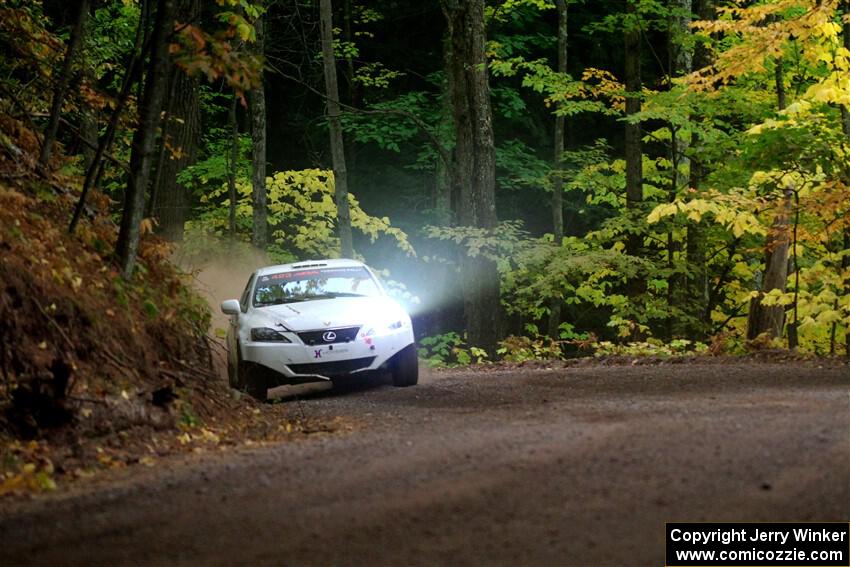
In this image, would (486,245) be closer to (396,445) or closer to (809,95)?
(809,95)

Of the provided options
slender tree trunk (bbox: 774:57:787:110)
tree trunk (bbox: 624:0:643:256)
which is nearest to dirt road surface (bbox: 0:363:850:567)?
slender tree trunk (bbox: 774:57:787:110)

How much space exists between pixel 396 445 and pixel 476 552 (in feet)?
10.4

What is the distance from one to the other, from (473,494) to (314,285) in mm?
8890

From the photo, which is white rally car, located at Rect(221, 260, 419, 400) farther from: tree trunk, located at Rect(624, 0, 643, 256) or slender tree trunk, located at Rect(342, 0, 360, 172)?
slender tree trunk, located at Rect(342, 0, 360, 172)

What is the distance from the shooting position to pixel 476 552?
16.0ft

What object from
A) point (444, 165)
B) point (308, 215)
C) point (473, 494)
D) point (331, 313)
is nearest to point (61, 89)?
point (331, 313)

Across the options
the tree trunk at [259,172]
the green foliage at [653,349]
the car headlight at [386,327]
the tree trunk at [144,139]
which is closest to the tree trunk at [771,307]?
the green foliage at [653,349]

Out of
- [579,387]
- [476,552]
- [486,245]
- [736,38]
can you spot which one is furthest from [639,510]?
[736,38]

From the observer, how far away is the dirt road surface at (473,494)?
5047mm

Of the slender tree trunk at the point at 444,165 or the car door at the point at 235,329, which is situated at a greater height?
the slender tree trunk at the point at 444,165

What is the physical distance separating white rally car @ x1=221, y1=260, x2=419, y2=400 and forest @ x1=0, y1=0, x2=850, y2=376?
1.12 m

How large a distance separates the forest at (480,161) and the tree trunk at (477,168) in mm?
48

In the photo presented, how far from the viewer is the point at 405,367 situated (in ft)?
44.4

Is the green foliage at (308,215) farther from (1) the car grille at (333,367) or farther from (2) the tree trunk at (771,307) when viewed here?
(1) the car grille at (333,367)
